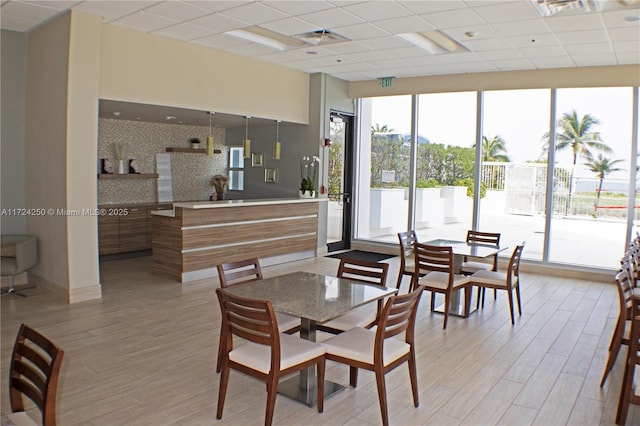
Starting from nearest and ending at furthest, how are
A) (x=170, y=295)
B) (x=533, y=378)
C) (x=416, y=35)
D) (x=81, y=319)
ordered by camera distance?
1. (x=533, y=378)
2. (x=81, y=319)
3. (x=170, y=295)
4. (x=416, y=35)

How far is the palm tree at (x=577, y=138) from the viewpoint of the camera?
777 cm

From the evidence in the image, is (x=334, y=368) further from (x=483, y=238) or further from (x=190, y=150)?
(x=190, y=150)

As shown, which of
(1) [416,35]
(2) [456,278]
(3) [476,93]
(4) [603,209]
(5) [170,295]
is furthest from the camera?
(3) [476,93]

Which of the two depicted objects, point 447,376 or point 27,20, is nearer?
point 447,376

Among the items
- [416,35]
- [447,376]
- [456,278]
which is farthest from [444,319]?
[416,35]

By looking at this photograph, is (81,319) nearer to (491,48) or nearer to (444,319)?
(444,319)

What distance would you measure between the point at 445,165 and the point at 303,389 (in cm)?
645

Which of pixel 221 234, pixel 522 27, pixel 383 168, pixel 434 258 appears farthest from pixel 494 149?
pixel 221 234

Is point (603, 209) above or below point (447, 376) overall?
above

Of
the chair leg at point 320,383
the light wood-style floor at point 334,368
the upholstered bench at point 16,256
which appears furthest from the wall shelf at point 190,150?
the chair leg at point 320,383

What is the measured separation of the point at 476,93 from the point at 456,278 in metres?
4.38

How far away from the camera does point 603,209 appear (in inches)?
307

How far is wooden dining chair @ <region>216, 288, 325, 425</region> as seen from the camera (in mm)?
2835

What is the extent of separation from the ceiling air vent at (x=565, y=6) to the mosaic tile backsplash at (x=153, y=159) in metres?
6.52
